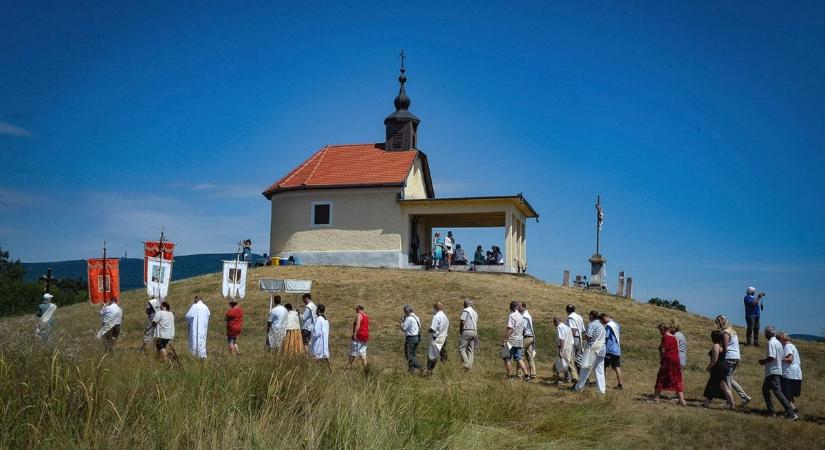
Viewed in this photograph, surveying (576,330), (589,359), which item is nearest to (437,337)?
(576,330)

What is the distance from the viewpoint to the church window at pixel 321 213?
3222cm

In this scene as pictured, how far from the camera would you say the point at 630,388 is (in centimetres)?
1452

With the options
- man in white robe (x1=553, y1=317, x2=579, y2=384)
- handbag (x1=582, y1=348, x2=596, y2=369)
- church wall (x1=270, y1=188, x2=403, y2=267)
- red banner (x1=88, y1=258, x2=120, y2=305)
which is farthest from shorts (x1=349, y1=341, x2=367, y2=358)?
church wall (x1=270, y1=188, x2=403, y2=267)

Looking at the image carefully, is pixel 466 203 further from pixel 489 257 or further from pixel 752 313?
pixel 752 313

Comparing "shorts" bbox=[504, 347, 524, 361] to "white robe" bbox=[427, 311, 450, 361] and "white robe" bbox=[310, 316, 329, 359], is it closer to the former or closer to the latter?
"white robe" bbox=[427, 311, 450, 361]

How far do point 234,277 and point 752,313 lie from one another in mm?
15750

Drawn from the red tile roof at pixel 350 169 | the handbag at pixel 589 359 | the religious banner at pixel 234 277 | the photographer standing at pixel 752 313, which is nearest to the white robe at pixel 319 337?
the handbag at pixel 589 359

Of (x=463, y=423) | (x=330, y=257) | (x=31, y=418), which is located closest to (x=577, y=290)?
(x=330, y=257)

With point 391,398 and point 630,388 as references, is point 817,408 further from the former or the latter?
point 391,398

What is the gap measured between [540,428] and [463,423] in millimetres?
1367

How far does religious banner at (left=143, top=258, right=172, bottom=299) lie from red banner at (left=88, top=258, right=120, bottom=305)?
2190 mm

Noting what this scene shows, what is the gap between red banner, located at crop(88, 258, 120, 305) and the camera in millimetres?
21417

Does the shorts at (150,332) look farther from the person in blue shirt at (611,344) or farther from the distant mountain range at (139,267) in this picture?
the distant mountain range at (139,267)

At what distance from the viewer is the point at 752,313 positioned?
2052 centimetres
